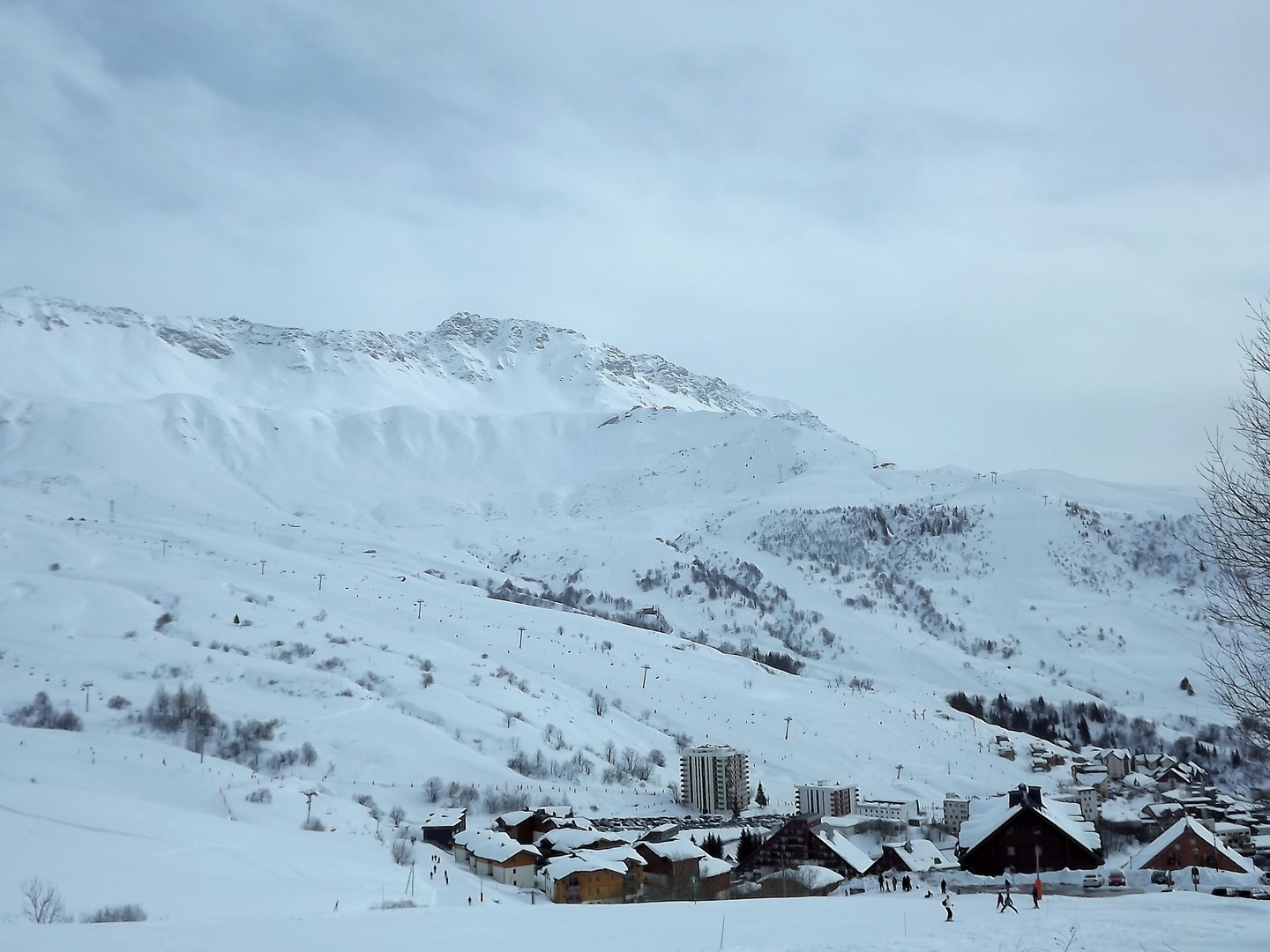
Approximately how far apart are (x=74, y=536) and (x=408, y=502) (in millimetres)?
85430

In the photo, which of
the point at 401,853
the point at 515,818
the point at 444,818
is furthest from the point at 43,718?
the point at 401,853

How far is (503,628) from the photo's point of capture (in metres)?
72.8

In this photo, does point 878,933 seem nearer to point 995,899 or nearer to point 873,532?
point 995,899

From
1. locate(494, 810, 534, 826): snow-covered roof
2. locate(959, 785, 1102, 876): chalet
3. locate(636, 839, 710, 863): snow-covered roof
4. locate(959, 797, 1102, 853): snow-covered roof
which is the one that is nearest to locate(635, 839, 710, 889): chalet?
locate(636, 839, 710, 863): snow-covered roof

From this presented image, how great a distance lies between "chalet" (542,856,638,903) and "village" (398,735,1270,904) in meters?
0.04

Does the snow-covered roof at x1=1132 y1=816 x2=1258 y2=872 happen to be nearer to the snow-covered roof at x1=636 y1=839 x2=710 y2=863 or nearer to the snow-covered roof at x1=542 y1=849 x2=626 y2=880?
the snow-covered roof at x1=636 y1=839 x2=710 y2=863

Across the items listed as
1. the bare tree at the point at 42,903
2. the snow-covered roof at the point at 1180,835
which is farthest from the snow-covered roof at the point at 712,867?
the bare tree at the point at 42,903

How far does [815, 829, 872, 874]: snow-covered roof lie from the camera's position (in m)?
29.7

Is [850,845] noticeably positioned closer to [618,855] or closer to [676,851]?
[676,851]

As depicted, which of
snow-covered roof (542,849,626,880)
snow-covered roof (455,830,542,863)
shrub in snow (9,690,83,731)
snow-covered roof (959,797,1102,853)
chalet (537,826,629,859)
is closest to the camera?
snow-covered roof (959,797,1102,853)

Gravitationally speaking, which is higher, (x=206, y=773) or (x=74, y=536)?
(x=74, y=536)

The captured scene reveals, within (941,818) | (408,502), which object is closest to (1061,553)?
(941,818)

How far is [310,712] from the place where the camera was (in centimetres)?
4659

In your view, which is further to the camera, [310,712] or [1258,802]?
[1258,802]
